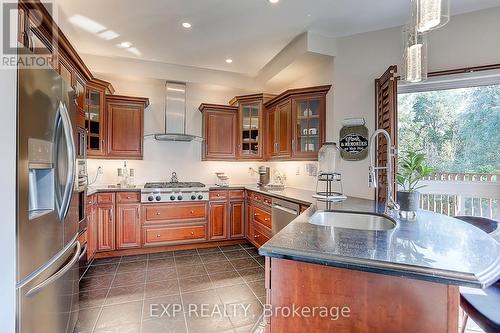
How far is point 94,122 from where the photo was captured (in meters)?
3.57

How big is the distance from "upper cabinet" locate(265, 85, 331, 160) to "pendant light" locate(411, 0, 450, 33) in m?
1.83

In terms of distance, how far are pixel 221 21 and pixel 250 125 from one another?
1.79 m

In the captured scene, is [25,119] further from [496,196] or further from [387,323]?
[496,196]

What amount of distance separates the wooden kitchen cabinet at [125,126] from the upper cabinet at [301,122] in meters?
2.20

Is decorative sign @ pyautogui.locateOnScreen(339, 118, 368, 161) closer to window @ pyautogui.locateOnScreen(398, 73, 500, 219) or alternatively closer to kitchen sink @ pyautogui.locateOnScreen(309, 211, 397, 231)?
window @ pyautogui.locateOnScreen(398, 73, 500, 219)

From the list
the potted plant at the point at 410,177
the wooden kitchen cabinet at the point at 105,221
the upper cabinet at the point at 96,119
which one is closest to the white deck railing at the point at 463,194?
the potted plant at the point at 410,177

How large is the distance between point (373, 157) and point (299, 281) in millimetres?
2185

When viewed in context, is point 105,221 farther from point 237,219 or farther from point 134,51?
point 134,51

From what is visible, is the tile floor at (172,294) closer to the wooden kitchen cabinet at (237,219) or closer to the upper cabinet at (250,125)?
the wooden kitchen cabinet at (237,219)

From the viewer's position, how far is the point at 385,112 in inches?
96.7

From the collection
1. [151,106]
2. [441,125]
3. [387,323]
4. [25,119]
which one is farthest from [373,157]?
[151,106]

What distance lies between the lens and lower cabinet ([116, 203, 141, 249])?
11.2 ft

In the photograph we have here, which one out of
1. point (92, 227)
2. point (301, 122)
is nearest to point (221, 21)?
point (301, 122)

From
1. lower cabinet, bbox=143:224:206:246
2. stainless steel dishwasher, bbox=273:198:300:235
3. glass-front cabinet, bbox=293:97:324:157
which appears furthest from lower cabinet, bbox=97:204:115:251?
glass-front cabinet, bbox=293:97:324:157
